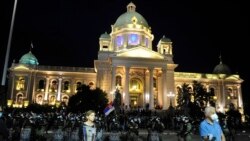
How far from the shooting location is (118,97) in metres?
32.0

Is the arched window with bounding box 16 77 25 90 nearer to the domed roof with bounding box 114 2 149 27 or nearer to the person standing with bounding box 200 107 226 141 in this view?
the domed roof with bounding box 114 2 149 27

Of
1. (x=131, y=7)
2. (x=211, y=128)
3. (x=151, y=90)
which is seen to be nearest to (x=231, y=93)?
(x=151, y=90)

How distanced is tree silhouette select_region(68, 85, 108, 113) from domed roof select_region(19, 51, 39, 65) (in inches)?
1074

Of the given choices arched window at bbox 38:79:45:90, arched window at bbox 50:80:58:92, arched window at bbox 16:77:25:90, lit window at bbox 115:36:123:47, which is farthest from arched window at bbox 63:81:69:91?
lit window at bbox 115:36:123:47

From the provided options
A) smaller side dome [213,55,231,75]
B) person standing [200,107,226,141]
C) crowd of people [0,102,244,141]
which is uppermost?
smaller side dome [213,55,231,75]

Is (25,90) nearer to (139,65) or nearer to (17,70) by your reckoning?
(17,70)

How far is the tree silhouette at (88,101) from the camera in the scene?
4044 cm

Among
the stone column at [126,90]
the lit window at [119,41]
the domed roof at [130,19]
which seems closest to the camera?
the stone column at [126,90]

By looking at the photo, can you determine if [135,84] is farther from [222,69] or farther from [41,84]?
[222,69]

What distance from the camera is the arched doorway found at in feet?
182

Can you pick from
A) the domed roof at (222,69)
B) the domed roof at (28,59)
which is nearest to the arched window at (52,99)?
the domed roof at (28,59)

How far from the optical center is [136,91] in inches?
2216

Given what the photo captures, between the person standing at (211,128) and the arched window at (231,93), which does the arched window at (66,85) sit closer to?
the arched window at (231,93)

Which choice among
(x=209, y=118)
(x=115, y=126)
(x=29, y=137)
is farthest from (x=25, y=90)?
(x=209, y=118)
